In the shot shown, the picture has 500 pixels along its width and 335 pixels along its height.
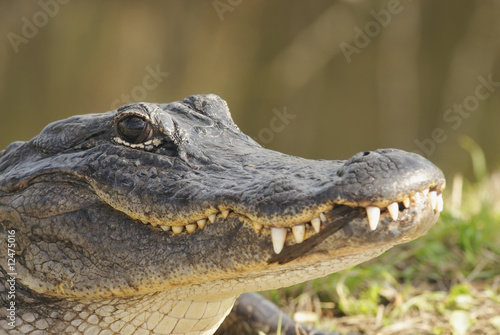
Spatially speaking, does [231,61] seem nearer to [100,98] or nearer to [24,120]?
[100,98]

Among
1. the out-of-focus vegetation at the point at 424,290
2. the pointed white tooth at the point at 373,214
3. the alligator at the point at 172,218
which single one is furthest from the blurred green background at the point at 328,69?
the pointed white tooth at the point at 373,214

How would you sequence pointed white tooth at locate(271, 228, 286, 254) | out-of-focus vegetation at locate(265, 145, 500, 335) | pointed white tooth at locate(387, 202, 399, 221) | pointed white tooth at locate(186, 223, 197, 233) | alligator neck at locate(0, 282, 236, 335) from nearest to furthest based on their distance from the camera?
pointed white tooth at locate(387, 202, 399, 221), pointed white tooth at locate(271, 228, 286, 254), pointed white tooth at locate(186, 223, 197, 233), alligator neck at locate(0, 282, 236, 335), out-of-focus vegetation at locate(265, 145, 500, 335)

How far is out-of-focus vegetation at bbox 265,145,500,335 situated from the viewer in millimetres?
3494

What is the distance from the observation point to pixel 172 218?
2.21 metres

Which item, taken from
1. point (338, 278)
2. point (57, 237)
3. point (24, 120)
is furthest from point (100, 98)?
point (57, 237)

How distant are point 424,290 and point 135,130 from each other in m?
2.45

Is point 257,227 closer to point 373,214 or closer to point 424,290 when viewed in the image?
point 373,214

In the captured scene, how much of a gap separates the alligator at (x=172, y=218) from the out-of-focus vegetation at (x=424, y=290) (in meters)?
1.40

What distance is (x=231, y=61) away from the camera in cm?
1039

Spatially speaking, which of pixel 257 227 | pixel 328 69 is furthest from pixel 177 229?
pixel 328 69

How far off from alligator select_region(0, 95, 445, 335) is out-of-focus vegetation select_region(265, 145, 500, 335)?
1400 millimetres

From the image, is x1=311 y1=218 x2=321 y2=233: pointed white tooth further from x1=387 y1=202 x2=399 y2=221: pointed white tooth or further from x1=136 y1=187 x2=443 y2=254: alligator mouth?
x1=387 y1=202 x2=399 y2=221: pointed white tooth

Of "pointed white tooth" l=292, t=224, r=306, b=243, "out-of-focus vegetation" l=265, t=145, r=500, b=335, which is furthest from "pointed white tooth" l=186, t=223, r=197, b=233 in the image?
"out-of-focus vegetation" l=265, t=145, r=500, b=335

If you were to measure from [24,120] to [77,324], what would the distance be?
7.24m
